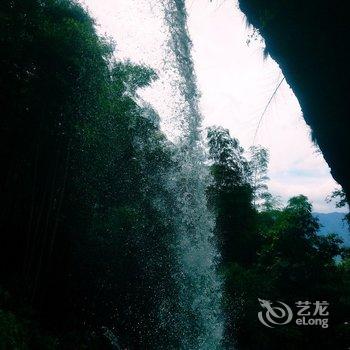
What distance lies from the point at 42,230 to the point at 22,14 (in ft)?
19.5

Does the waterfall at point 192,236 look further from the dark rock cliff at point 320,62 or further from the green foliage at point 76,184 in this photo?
the dark rock cliff at point 320,62

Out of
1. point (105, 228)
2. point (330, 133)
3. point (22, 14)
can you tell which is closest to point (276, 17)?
point (330, 133)

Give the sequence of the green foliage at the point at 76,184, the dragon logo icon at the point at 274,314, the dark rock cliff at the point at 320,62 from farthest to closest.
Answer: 1. the dragon logo icon at the point at 274,314
2. the green foliage at the point at 76,184
3. the dark rock cliff at the point at 320,62

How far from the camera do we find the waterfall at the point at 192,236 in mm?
12617

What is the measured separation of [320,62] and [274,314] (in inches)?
455

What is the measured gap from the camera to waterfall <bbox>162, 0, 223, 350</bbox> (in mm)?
12617

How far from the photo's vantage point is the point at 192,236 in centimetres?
1560

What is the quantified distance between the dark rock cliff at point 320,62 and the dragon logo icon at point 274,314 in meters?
11.1

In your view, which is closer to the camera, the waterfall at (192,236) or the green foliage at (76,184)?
the green foliage at (76,184)

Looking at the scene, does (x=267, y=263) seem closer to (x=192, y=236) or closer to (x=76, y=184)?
(x=192, y=236)

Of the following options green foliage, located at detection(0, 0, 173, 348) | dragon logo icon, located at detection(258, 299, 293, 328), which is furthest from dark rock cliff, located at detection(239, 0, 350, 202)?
dragon logo icon, located at detection(258, 299, 293, 328)

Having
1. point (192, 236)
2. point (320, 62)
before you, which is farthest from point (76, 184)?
point (320, 62)

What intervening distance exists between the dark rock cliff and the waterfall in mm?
9051

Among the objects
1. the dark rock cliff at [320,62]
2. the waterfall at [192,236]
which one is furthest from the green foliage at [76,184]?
the dark rock cliff at [320,62]
